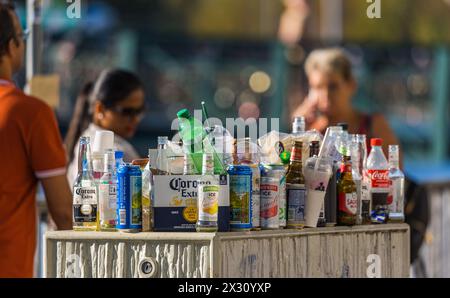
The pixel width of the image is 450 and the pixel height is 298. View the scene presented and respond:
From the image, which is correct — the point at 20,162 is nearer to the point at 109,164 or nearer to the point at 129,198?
the point at 109,164

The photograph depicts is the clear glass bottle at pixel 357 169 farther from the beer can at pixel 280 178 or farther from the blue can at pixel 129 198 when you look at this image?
the blue can at pixel 129 198

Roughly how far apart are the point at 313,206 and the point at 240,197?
365 millimetres

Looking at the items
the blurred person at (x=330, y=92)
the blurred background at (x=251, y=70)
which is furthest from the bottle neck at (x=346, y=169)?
the blurred background at (x=251, y=70)

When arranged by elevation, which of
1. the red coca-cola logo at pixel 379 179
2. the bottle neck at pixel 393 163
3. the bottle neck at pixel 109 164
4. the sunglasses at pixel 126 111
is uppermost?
the sunglasses at pixel 126 111

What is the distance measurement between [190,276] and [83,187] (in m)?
0.58

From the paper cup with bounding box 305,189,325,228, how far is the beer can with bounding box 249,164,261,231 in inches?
9.5

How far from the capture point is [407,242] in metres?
4.29

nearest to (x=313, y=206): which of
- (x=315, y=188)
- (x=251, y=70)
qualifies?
(x=315, y=188)

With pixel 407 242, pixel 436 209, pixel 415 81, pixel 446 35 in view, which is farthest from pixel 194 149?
pixel 446 35

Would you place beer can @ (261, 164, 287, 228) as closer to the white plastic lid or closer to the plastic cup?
the plastic cup

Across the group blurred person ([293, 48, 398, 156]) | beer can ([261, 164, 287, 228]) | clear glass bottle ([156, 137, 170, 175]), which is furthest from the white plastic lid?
blurred person ([293, 48, 398, 156])

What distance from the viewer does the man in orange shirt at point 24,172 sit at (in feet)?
14.0

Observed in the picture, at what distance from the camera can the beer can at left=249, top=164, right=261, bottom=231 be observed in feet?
12.4
